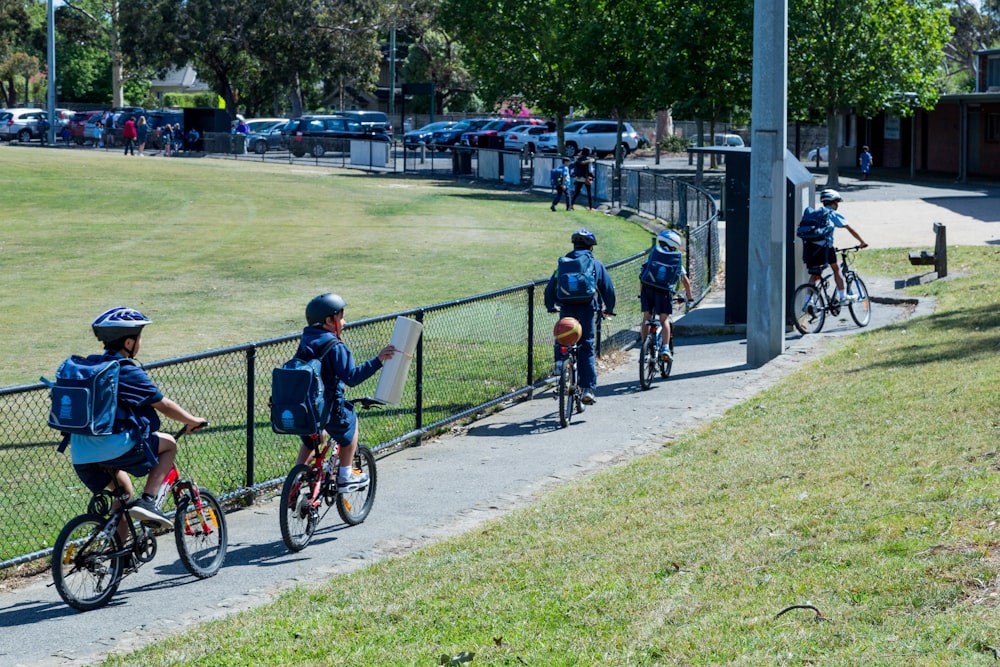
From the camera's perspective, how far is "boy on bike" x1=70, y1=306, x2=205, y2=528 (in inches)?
276

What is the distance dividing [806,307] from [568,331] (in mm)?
5729

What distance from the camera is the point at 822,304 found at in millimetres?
17125

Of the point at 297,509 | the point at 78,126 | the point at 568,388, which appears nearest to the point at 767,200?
the point at 568,388

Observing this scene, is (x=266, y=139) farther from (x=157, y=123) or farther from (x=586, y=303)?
(x=586, y=303)

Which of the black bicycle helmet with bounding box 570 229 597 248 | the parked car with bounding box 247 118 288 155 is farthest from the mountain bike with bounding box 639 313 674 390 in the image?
the parked car with bounding box 247 118 288 155

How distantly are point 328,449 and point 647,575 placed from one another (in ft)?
9.15

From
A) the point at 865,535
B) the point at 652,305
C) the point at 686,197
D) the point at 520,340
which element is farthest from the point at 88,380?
the point at 686,197

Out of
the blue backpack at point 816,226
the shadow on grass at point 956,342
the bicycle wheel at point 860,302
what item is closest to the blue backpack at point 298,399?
the shadow on grass at point 956,342

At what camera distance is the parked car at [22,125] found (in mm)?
69812

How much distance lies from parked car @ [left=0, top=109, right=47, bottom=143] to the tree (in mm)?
41364

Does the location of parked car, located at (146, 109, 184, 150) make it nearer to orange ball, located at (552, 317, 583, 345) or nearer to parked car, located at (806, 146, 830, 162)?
parked car, located at (806, 146, 830, 162)

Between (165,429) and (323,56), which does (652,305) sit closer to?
(165,429)

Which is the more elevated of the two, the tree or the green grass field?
the tree

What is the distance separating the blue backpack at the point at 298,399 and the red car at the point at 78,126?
62191mm
